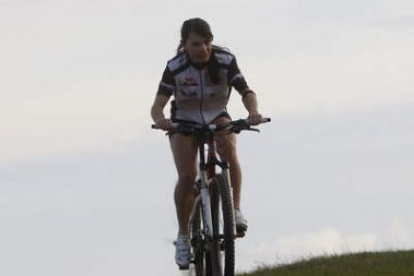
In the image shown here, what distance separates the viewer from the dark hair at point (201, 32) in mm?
12305

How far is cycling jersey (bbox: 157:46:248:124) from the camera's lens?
1266cm

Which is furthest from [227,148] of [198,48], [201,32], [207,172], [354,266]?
[354,266]

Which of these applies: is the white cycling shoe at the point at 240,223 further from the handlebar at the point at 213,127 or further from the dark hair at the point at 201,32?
the dark hair at the point at 201,32

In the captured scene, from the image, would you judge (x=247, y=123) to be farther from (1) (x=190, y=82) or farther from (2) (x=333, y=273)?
(2) (x=333, y=273)

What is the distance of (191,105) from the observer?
1284cm

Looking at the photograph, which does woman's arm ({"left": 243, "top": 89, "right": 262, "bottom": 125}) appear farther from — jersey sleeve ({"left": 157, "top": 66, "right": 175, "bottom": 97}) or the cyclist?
jersey sleeve ({"left": 157, "top": 66, "right": 175, "bottom": 97})

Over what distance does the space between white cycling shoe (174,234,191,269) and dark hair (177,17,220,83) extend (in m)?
1.66

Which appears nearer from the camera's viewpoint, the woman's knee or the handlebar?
the handlebar

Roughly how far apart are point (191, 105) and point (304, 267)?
4.24 meters

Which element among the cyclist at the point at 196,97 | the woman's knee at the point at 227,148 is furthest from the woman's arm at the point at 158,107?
the woman's knee at the point at 227,148

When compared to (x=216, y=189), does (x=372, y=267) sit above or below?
below

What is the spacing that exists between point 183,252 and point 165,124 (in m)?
1.53

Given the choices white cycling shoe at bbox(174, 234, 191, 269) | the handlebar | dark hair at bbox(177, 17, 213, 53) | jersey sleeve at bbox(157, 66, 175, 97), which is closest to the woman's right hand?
the handlebar

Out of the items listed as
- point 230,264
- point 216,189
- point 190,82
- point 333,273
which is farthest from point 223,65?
point 333,273
